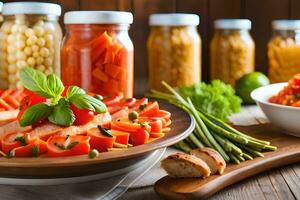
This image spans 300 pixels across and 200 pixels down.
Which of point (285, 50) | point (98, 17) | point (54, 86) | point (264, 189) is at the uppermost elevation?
point (98, 17)

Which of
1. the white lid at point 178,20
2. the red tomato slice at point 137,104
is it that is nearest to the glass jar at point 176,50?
the white lid at point 178,20

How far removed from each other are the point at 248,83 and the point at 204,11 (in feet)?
1.61

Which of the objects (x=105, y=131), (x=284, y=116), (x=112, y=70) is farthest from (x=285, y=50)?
(x=105, y=131)

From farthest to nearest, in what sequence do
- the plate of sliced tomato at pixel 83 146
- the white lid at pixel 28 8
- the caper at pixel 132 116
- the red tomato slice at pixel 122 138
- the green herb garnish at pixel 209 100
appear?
the green herb garnish at pixel 209 100 < the white lid at pixel 28 8 < the caper at pixel 132 116 < the red tomato slice at pixel 122 138 < the plate of sliced tomato at pixel 83 146

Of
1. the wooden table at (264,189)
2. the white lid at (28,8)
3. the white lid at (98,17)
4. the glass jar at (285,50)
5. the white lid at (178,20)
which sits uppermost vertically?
the white lid at (28,8)

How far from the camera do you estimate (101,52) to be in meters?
1.60

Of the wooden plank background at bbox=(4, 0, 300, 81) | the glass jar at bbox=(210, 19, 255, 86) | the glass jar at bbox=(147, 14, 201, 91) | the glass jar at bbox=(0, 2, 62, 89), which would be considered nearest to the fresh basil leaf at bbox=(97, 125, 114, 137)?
the glass jar at bbox=(0, 2, 62, 89)

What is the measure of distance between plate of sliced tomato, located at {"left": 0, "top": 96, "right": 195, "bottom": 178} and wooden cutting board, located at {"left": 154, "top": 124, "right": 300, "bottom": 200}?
83mm

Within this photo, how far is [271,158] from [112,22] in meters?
0.60

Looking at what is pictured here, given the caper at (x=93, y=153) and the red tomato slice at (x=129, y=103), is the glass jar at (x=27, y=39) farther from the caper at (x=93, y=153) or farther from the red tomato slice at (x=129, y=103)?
the caper at (x=93, y=153)

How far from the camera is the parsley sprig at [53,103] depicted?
41.2 inches

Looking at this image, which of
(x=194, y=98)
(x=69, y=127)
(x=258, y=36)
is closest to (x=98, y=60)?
(x=194, y=98)

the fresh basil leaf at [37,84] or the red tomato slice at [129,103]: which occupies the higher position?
the fresh basil leaf at [37,84]

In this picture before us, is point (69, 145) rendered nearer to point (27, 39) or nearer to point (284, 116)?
point (284, 116)
